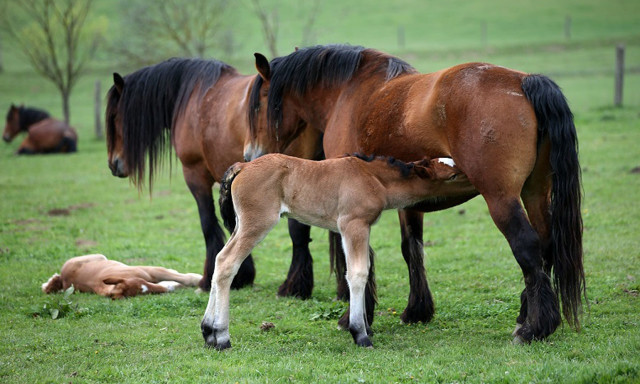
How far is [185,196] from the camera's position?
48.9 ft

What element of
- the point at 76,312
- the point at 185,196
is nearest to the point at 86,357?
the point at 76,312

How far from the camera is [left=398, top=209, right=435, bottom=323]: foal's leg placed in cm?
680

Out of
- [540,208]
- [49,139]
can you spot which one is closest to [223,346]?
[540,208]

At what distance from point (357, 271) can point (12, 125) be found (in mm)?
20477

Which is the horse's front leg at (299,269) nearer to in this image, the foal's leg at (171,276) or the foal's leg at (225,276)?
the foal's leg at (171,276)

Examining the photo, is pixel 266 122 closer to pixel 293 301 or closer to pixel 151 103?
pixel 293 301

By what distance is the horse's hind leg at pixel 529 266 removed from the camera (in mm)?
5398

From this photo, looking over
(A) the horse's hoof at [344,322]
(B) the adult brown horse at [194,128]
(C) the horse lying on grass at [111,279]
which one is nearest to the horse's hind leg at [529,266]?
(A) the horse's hoof at [344,322]

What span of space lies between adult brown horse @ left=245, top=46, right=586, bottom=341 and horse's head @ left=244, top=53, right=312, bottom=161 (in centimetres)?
102

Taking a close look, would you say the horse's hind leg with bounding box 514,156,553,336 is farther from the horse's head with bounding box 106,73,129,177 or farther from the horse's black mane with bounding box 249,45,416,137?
the horse's head with bounding box 106,73,129,177

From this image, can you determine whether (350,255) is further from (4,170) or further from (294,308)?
(4,170)

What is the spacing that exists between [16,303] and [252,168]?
3.59m

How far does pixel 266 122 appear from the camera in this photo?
7691mm

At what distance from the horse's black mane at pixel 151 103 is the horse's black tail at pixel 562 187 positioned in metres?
4.88
